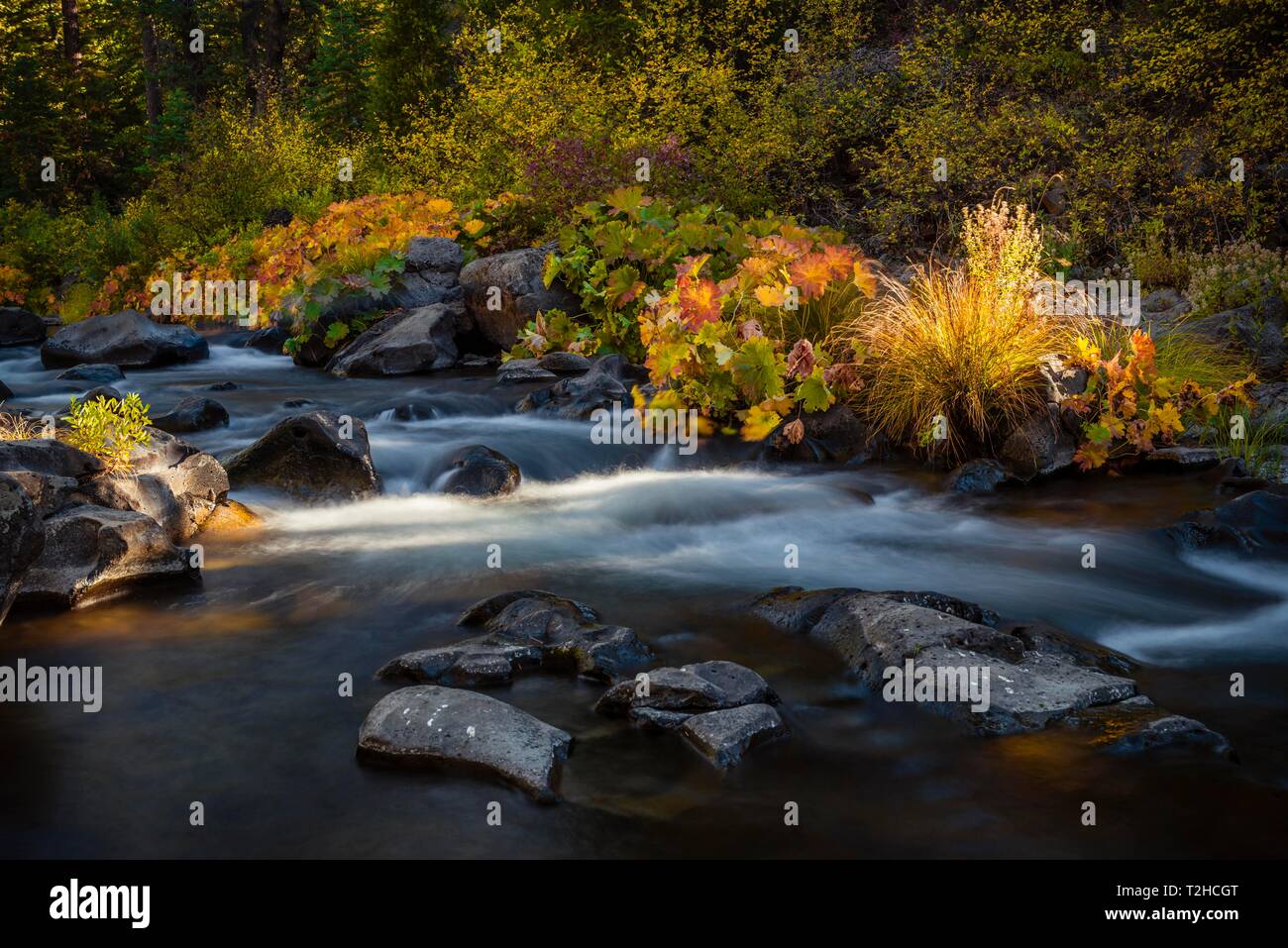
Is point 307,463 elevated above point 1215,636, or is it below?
above

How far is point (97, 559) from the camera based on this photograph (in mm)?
5461

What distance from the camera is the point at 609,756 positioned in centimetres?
384

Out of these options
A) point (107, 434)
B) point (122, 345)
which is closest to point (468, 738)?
point (107, 434)

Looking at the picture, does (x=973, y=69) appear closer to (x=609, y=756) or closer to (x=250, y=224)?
(x=250, y=224)

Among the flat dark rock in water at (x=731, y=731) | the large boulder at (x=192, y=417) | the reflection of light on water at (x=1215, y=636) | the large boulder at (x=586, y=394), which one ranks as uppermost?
the large boulder at (x=586, y=394)

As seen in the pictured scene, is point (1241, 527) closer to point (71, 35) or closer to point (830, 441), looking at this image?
point (830, 441)

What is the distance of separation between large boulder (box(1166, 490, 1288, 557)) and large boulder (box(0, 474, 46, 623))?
19.9ft

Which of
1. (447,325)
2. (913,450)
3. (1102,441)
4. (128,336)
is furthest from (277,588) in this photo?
(128,336)

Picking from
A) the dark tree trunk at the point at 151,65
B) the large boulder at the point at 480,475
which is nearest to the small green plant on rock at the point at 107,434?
the large boulder at the point at 480,475

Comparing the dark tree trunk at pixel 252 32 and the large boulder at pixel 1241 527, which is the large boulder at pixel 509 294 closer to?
the large boulder at pixel 1241 527

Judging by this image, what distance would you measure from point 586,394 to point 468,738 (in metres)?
6.38

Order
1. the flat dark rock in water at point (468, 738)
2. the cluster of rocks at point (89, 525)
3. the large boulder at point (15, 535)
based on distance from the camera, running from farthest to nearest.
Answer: the cluster of rocks at point (89, 525) < the large boulder at point (15, 535) < the flat dark rock in water at point (468, 738)

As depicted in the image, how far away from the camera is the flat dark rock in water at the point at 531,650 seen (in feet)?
14.8
